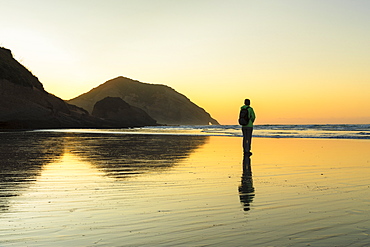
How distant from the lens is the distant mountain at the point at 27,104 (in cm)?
8475

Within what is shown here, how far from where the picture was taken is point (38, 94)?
103125mm

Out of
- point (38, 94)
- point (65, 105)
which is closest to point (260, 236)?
point (38, 94)

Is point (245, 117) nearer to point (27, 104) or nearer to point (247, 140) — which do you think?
point (247, 140)

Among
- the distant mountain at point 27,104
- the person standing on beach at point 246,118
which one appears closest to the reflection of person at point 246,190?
the person standing on beach at point 246,118

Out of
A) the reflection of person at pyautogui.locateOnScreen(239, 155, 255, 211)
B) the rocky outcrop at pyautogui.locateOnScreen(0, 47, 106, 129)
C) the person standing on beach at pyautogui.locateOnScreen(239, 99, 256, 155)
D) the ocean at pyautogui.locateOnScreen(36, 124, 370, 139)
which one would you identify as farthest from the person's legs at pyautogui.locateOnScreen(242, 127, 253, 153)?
the rocky outcrop at pyautogui.locateOnScreen(0, 47, 106, 129)

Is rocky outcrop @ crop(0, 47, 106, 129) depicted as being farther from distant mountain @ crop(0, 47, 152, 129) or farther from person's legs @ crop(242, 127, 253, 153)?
person's legs @ crop(242, 127, 253, 153)

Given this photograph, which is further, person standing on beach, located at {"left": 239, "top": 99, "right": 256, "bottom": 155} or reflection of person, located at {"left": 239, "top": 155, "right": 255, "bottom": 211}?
person standing on beach, located at {"left": 239, "top": 99, "right": 256, "bottom": 155}

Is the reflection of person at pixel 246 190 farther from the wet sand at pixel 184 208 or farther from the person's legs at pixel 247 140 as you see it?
the person's legs at pixel 247 140

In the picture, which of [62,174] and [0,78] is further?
[0,78]

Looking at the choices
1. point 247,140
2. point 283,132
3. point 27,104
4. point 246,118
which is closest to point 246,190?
point 247,140

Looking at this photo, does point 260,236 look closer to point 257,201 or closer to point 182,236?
point 182,236

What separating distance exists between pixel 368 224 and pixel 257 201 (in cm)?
196

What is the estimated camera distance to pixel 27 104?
93.0m

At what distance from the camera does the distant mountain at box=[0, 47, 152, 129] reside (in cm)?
8475
